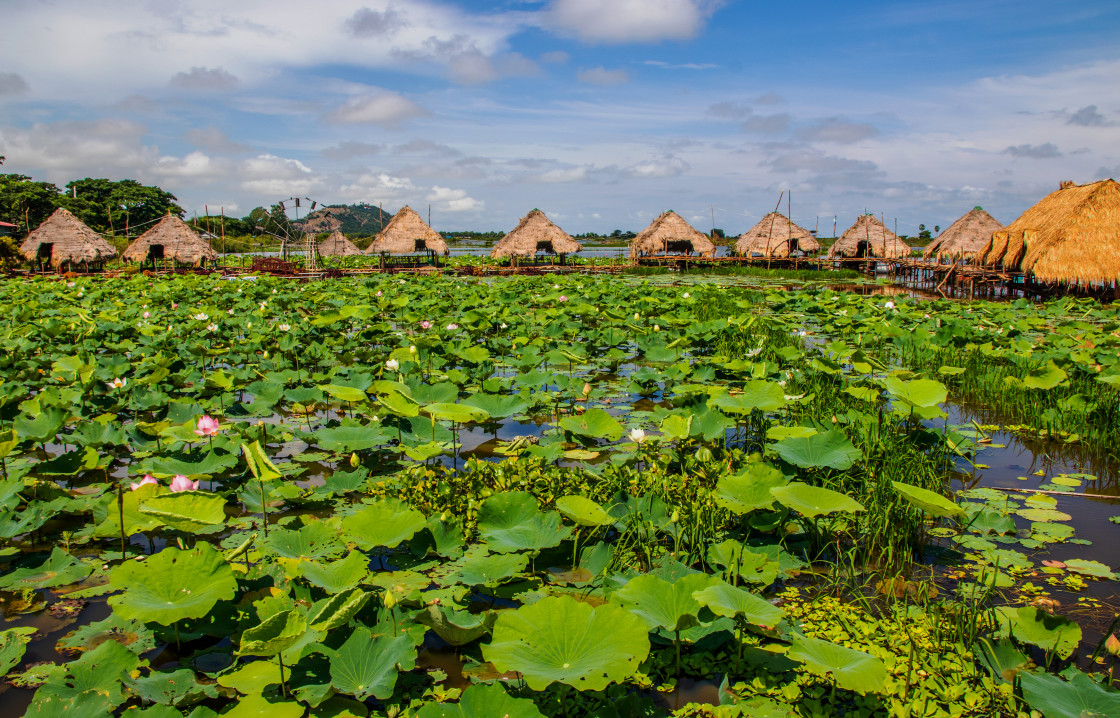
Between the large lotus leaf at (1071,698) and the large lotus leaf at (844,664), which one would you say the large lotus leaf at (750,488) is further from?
the large lotus leaf at (1071,698)

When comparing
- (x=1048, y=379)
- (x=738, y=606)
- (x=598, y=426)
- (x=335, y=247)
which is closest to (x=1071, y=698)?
(x=738, y=606)

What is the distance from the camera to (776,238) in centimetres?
2561

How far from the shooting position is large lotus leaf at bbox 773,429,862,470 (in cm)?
249

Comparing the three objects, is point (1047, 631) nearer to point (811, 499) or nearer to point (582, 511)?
point (811, 499)

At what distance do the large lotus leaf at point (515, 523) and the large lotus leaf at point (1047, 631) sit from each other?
50.6 inches

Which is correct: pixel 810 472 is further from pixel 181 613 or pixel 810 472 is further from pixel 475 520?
pixel 181 613

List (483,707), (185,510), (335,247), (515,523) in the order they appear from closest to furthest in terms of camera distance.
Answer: (483,707) → (185,510) → (515,523) → (335,247)

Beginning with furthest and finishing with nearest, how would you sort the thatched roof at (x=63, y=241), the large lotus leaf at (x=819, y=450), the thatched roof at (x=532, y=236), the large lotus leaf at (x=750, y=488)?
1. the thatched roof at (x=532, y=236)
2. the thatched roof at (x=63, y=241)
3. the large lotus leaf at (x=819, y=450)
4. the large lotus leaf at (x=750, y=488)

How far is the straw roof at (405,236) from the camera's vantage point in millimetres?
22172

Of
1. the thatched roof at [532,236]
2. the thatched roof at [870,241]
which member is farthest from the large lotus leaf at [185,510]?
the thatched roof at [870,241]

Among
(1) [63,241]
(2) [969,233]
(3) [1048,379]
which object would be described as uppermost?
(2) [969,233]

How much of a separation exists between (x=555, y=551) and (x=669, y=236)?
958 inches

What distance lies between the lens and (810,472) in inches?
105

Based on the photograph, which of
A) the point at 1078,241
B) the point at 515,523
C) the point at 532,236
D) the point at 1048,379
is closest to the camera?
the point at 515,523
